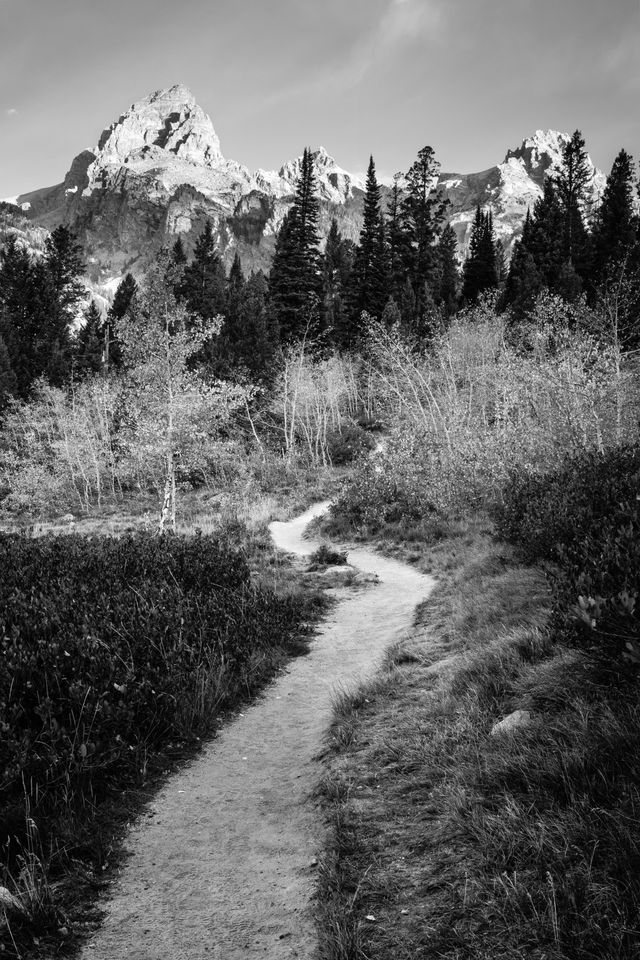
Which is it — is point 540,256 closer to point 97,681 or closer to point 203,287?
point 203,287

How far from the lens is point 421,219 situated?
54.1 meters

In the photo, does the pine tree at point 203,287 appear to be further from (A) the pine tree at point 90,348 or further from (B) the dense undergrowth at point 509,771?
(B) the dense undergrowth at point 509,771

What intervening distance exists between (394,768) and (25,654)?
321 cm

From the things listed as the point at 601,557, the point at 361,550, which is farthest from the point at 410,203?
the point at 601,557

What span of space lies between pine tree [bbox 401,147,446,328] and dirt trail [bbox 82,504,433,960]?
5277cm

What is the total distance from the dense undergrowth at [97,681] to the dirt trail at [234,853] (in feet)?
0.88

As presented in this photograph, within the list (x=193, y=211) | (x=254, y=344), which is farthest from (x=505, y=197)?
(x=254, y=344)

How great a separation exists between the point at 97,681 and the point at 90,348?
48106 mm

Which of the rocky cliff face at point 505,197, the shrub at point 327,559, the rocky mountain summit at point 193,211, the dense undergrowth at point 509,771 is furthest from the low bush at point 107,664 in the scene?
the rocky cliff face at point 505,197

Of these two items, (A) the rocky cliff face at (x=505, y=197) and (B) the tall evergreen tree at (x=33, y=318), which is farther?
(A) the rocky cliff face at (x=505, y=197)

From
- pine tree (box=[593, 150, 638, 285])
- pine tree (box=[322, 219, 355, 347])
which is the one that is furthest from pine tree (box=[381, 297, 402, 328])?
pine tree (box=[593, 150, 638, 285])

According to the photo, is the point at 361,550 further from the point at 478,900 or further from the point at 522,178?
the point at 522,178

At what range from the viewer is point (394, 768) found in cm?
340

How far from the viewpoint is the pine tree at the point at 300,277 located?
42.3m
